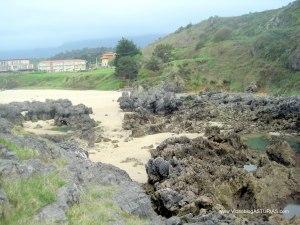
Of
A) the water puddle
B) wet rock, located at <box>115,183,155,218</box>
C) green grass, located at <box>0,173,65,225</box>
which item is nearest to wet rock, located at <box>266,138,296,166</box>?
the water puddle

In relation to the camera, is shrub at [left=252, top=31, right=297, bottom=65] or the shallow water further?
shrub at [left=252, top=31, right=297, bottom=65]

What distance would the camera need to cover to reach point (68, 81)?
469 feet

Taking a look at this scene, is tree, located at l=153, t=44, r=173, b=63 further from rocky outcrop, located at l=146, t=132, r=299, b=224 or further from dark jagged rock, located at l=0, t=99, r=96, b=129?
rocky outcrop, located at l=146, t=132, r=299, b=224

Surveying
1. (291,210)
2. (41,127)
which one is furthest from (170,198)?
(41,127)

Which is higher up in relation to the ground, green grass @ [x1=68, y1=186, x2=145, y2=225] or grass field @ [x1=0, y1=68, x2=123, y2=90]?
green grass @ [x1=68, y1=186, x2=145, y2=225]

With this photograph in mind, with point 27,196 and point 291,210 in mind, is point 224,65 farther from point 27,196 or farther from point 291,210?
point 27,196

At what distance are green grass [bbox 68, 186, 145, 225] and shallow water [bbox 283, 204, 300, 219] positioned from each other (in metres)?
10.5

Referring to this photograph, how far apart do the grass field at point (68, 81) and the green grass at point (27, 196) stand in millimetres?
96173

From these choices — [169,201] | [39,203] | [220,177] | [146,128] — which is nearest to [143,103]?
[146,128]

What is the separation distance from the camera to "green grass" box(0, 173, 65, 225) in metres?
19.9

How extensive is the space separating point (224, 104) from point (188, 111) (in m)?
6.23

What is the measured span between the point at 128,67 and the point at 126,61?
1524 millimetres

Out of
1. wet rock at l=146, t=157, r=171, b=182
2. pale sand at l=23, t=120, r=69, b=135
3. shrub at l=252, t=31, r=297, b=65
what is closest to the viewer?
wet rock at l=146, t=157, r=171, b=182

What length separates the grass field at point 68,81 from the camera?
12706 centimetres
